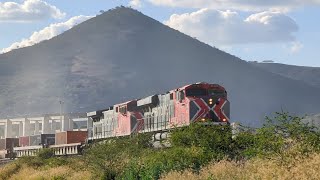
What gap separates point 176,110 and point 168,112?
1.17 m

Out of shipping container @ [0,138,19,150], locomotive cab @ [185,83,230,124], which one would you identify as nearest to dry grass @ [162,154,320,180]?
locomotive cab @ [185,83,230,124]

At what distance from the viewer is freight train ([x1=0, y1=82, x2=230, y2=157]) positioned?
126ft

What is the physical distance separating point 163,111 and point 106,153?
13148 millimetres

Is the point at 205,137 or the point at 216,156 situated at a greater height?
the point at 205,137

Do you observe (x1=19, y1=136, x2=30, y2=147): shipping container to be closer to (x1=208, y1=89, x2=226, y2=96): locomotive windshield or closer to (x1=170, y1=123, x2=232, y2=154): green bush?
(x1=208, y1=89, x2=226, y2=96): locomotive windshield

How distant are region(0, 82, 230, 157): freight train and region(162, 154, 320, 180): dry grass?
33.5ft

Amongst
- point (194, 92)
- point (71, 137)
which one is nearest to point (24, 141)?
point (71, 137)

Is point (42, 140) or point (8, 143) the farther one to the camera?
point (8, 143)

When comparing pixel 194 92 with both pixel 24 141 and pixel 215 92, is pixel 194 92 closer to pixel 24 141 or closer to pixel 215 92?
pixel 215 92

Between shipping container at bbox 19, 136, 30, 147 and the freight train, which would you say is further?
shipping container at bbox 19, 136, 30, 147

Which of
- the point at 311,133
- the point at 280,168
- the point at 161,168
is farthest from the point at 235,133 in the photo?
the point at 280,168

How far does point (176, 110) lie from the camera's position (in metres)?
40.0

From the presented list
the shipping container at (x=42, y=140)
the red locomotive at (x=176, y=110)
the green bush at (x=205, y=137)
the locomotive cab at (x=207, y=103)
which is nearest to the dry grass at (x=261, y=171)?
the green bush at (x=205, y=137)

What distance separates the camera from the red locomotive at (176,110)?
38.3 metres
